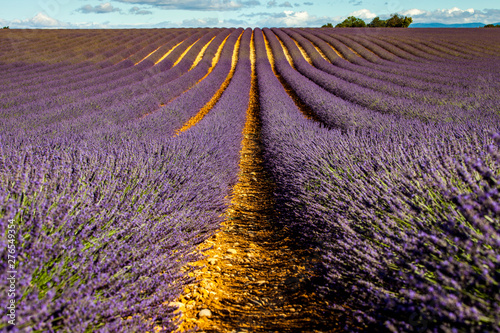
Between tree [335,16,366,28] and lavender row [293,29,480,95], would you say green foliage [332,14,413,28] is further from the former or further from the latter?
lavender row [293,29,480,95]

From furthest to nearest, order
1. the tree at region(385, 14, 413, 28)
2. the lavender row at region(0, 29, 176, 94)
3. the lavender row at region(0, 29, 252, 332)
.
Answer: the tree at region(385, 14, 413, 28)
the lavender row at region(0, 29, 176, 94)
the lavender row at region(0, 29, 252, 332)

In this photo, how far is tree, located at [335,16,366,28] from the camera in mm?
46594

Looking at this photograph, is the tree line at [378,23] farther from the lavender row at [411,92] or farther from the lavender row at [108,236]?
the lavender row at [108,236]

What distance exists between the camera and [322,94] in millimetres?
8422

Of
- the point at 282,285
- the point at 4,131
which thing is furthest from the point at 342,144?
the point at 4,131

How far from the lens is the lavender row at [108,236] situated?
1.15 m

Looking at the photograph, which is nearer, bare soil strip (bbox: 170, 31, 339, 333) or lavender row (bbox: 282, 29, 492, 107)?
bare soil strip (bbox: 170, 31, 339, 333)

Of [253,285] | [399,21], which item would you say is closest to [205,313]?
[253,285]

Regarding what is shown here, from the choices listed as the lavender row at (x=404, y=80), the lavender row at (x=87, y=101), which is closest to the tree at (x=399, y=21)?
the lavender row at (x=404, y=80)

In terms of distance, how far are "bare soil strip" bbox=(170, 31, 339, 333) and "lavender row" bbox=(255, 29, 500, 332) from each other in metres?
0.14

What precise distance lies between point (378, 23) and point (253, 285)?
2190 inches

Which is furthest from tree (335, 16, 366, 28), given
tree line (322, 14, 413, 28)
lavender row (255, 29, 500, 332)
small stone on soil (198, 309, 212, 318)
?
small stone on soil (198, 309, 212, 318)

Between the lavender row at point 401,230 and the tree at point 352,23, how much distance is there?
165ft

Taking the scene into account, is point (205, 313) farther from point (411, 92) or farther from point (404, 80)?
point (404, 80)
